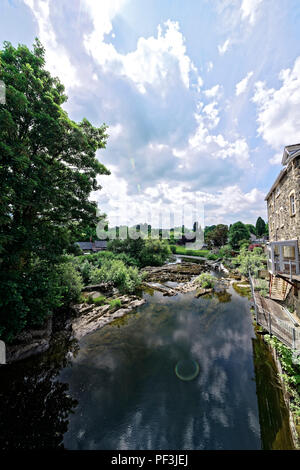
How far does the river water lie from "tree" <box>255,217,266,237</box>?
187ft

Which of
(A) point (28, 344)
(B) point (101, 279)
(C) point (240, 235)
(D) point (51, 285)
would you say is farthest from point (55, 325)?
(C) point (240, 235)

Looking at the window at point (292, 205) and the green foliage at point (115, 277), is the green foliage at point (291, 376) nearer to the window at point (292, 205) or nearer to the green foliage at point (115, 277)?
the window at point (292, 205)

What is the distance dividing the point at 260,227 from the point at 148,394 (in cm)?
6451

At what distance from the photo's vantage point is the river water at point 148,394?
4.65 m

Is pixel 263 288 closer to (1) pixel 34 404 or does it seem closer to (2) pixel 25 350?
(1) pixel 34 404

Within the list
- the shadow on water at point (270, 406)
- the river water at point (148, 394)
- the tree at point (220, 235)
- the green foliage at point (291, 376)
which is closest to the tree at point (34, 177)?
the river water at point (148, 394)

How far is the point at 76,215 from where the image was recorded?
9.25 m

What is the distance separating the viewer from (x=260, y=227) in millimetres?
55656

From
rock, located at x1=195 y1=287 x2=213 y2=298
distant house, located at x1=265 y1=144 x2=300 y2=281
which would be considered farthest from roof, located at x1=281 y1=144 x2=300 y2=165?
rock, located at x1=195 y1=287 x2=213 y2=298

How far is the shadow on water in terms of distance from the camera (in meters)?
4.39

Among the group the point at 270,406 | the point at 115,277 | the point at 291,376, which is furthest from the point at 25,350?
the point at 291,376

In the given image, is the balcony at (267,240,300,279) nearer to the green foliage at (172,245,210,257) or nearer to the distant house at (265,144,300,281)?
the distant house at (265,144,300,281)

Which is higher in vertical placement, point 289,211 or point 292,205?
point 292,205
